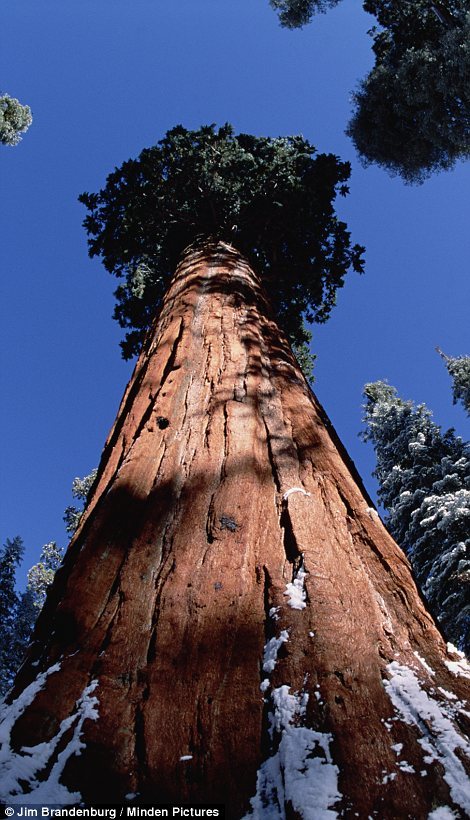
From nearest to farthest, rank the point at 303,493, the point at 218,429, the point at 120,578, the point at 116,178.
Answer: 1. the point at 120,578
2. the point at 303,493
3. the point at 218,429
4. the point at 116,178

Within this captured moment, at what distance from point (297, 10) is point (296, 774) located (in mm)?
19208

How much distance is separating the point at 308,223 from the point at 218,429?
7.78m

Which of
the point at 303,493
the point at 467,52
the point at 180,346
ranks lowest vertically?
the point at 303,493

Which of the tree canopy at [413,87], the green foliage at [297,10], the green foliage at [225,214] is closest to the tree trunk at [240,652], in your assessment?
the green foliage at [225,214]

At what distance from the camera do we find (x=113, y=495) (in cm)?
197

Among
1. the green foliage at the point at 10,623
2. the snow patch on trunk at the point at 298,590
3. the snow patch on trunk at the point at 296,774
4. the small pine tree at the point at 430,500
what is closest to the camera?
the snow patch on trunk at the point at 296,774

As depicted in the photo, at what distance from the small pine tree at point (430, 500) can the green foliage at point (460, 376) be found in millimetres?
2693

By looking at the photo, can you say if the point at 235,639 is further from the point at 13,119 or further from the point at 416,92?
the point at 13,119

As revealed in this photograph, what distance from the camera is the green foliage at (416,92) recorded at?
39.2 ft

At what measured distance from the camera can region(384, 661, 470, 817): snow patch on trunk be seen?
98cm

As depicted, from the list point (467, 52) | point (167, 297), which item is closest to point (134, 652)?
point (167, 297)

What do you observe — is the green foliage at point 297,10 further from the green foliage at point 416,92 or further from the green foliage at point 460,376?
the green foliage at point 460,376

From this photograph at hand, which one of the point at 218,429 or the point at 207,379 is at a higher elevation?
the point at 207,379

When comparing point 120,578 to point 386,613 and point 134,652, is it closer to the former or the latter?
point 134,652
